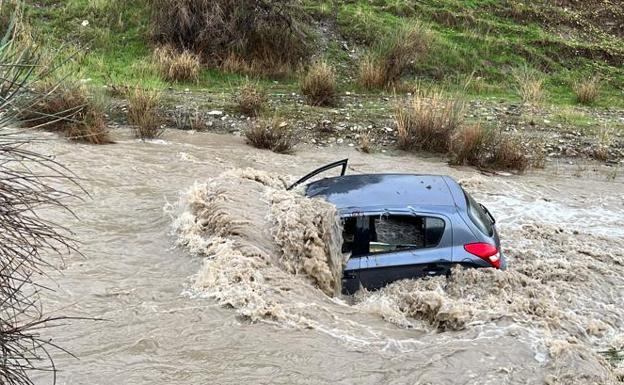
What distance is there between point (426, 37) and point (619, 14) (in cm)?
1011

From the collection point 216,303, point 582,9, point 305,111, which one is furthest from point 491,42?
point 216,303

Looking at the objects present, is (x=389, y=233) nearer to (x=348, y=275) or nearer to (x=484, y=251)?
(x=348, y=275)

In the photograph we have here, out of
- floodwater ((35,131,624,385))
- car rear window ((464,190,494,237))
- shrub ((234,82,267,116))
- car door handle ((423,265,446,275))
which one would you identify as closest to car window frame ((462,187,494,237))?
car rear window ((464,190,494,237))

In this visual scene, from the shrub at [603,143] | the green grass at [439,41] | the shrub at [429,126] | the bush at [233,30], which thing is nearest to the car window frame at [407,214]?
the shrub at [429,126]

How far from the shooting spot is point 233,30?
1850 centimetres

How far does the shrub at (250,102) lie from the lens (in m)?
15.4

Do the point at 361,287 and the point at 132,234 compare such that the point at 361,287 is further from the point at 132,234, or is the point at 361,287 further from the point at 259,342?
the point at 132,234

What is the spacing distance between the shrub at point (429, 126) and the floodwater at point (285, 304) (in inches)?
171

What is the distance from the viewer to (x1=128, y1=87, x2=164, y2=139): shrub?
13586mm

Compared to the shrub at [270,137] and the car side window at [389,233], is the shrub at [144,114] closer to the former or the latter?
the shrub at [270,137]

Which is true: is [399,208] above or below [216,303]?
above

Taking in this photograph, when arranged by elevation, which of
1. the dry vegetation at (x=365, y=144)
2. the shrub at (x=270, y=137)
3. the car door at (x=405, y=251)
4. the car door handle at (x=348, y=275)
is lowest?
the dry vegetation at (x=365, y=144)

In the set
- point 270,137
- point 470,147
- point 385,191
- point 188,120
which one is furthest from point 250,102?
point 385,191

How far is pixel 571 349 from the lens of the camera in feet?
18.7
